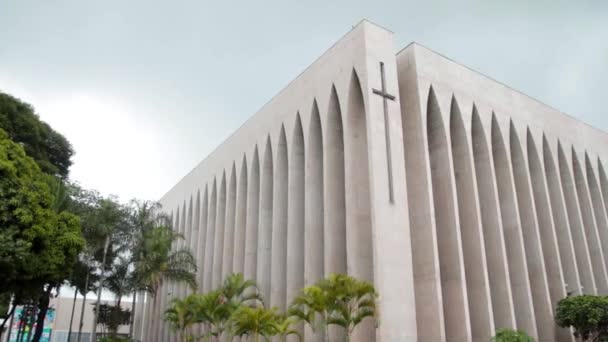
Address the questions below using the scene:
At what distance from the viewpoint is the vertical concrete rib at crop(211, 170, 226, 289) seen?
1251 inches

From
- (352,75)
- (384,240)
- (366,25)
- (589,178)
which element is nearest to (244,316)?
(384,240)

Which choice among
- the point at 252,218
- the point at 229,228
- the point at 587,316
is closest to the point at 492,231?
the point at 587,316

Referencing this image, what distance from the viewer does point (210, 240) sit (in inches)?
1345

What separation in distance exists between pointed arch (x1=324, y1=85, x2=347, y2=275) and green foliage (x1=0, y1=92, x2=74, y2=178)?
18939 mm

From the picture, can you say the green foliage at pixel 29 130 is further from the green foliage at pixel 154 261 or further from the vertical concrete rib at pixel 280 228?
the vertical concrete rib at pixel 280 228

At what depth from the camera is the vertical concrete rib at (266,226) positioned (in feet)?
83.9

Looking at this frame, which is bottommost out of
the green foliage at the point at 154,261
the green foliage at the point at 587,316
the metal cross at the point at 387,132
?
the green foliage at the point at 587,316

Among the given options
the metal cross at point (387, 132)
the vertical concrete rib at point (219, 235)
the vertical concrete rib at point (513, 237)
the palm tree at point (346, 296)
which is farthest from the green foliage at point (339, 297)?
the vertical concrete rib at point (219, 235)

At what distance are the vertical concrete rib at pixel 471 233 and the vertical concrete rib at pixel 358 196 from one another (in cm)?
417

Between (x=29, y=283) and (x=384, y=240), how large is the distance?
12.7 meters

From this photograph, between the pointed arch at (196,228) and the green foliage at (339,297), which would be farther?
the pointed arch at (196,228)

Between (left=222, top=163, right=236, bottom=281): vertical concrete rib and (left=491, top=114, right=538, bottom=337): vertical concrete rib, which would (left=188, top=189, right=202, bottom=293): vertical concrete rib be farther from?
(left=491, top=114, right=538, bottom=337): vertical concrete rib

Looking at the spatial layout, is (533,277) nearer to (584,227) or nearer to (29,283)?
(584,227)

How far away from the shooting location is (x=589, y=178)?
99.0ft
